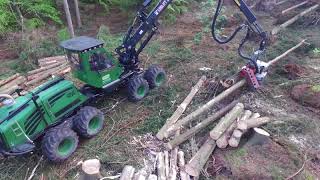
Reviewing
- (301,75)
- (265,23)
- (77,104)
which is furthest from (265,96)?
(265,23)

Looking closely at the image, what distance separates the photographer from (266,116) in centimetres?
832

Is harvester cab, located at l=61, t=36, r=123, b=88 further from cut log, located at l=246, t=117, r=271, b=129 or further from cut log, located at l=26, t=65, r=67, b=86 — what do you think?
cut log, located at l=246, t=117, r=271, b=129

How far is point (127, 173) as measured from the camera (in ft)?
22.0

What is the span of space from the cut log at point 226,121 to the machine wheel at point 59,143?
3.02m

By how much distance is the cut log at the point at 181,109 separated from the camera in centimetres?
781

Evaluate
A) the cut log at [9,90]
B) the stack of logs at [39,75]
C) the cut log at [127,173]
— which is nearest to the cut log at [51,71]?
the stack of logs at [39,75]

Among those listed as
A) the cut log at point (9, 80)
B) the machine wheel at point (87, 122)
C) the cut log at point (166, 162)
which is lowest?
the cut log at point (166, 162)

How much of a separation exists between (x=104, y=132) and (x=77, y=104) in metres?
0.93

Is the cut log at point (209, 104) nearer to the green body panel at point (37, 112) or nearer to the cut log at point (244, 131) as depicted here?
the cut log at point (244, 131)

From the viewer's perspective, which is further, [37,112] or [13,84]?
[13,84]

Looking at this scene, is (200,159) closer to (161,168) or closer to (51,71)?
(161,168)

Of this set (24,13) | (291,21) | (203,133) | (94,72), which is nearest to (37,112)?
(94,72)

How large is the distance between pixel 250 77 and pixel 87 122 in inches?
175

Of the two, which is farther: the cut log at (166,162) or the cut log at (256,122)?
the cut log at (256,122)
